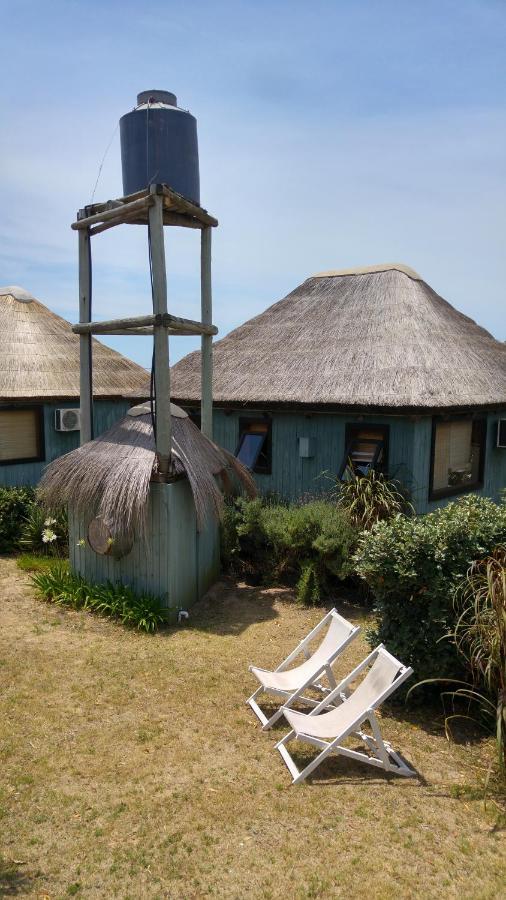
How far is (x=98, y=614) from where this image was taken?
7.88 metres

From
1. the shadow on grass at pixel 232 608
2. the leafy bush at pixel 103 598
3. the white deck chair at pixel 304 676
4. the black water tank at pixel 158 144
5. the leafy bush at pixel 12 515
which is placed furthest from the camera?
the leafy bush at pixel 12 515

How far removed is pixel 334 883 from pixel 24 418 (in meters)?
10.4

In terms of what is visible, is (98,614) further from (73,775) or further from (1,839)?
(1,839)

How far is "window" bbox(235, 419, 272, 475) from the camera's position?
35.9 feet

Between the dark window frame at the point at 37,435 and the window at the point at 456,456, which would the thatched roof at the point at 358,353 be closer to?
the window at the point at 456,456

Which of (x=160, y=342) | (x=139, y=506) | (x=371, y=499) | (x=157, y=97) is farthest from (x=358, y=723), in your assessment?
(x=157, y=97)

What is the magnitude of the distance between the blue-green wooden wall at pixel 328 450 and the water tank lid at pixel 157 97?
493cm

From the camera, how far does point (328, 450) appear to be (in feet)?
33.3

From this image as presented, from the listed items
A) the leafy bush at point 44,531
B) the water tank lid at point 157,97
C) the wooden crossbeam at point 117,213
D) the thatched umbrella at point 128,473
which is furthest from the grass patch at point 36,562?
the water tank lid at point 157,97

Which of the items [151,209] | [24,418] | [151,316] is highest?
[151,209]

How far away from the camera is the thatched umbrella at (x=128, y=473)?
745 centimetres

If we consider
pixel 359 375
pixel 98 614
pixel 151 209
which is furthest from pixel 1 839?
pixel 359 375

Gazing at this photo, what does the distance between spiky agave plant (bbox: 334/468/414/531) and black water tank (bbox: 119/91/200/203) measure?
4.69 meters

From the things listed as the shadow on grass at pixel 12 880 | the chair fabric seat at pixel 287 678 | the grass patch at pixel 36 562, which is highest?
the chair fabric seat at pixel 287 678
